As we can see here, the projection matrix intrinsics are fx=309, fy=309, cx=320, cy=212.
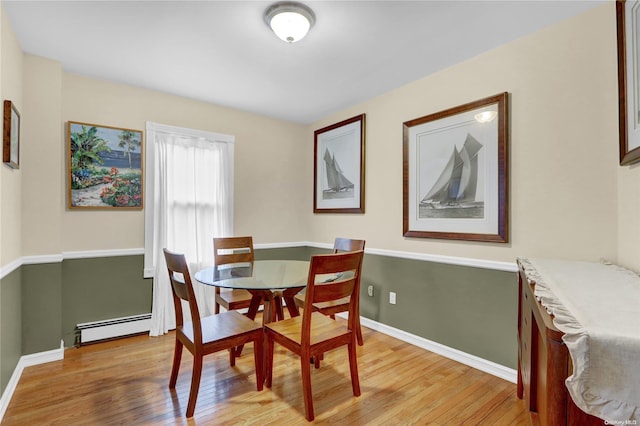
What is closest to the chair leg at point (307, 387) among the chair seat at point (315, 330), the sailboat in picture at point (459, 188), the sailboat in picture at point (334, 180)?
the chair seat at point (315, 330)

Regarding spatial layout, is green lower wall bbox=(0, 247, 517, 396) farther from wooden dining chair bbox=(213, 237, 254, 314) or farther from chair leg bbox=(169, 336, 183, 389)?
chair leg bbox=(169, 336, 183, 389)

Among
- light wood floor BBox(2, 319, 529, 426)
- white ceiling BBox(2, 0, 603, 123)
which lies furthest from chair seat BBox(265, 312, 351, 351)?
white ceiling BBox(2, 0, 603, 123)

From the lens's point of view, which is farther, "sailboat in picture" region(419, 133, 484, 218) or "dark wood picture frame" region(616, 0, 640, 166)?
"sailboat in picture" region(419, 133, 484, 218)

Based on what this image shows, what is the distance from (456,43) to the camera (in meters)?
2.25

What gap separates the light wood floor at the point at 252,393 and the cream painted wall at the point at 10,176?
0.94 meters

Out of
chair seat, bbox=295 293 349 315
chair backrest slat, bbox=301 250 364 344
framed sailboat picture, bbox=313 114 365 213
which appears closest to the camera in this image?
chair backrest slat, bbox=301 250 364 344

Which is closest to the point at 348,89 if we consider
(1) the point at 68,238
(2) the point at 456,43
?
(2) the point at 456,43

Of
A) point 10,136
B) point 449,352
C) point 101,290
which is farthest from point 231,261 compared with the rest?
point 449,352

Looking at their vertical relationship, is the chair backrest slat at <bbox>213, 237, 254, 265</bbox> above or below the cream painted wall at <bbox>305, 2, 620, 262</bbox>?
below

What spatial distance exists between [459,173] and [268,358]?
80.9 inches

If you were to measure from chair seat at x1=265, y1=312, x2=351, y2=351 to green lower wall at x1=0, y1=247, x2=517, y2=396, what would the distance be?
3.49 feet

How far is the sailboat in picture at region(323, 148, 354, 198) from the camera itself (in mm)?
3655

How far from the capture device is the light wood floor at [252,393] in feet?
5.94

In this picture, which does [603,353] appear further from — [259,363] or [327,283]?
[259,363]
